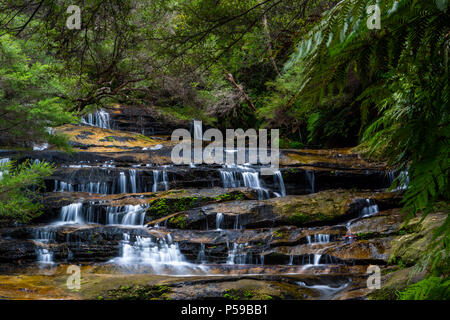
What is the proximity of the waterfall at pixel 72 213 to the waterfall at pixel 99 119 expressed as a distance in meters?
10.5

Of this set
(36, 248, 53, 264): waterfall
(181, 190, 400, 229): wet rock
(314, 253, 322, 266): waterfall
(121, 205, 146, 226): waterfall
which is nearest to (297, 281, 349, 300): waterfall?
(314, 253, 322, 266): waterfall

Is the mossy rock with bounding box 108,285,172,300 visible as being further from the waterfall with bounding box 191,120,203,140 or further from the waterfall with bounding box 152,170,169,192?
the waterfall with bounding box 191,120,203,140

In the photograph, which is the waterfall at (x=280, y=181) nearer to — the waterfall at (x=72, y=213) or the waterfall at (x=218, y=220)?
the waterfall at (x=218, y=220)

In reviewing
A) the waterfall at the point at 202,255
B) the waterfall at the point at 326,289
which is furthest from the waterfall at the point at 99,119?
the waterfall at the point at 326,289

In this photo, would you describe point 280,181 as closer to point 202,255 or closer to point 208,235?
point 208,235

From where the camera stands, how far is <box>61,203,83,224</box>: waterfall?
9.24 m

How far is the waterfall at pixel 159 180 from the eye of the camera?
11.6 meters

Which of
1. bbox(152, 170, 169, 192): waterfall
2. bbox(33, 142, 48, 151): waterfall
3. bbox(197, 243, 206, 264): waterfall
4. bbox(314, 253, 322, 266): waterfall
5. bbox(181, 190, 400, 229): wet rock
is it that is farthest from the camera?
bbox(33, 142, 48, 151): waterfall

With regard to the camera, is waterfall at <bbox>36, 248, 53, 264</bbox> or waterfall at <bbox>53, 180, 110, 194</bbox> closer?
waterfall at <bbox>36, 248, 53, 264</bbox>

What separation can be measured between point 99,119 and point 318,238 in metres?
15.8

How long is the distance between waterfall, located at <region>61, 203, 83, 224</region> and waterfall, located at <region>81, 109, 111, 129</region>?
412 inches

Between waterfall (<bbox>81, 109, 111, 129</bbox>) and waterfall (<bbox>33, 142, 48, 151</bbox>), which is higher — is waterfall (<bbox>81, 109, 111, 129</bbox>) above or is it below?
above

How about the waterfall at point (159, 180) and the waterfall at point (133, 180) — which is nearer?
the waterfall at point (133, 180)
